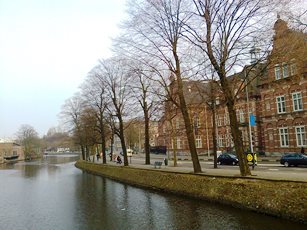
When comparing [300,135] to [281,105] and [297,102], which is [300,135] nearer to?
[297,102]

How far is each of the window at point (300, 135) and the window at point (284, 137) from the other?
1947 millimetres

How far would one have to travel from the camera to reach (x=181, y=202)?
21547mm

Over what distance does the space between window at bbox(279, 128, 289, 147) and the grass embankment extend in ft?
84.9

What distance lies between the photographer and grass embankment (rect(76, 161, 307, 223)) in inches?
588

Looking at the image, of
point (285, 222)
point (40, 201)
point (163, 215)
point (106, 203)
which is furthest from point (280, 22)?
point (40, 201)

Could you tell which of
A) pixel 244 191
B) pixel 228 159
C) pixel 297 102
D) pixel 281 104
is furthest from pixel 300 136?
pixel 244 191

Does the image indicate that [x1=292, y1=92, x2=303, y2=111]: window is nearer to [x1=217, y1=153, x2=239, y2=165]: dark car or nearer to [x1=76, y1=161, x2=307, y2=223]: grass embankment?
[x1=217, y1=153, x2=239, y2=165]: dark car

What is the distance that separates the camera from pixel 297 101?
46.4 meters

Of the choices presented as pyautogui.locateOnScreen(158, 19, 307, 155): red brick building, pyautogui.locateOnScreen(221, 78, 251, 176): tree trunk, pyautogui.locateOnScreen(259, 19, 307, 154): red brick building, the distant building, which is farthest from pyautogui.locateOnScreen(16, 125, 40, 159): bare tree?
pyautogui.locateOnScreen(221, 78, 251, 176): tree trunk

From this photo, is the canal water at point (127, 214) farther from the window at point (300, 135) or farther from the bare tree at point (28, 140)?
the bare tree at point (28, 140)

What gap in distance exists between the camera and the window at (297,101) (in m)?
45.9

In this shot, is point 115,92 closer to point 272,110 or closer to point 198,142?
point 272,110

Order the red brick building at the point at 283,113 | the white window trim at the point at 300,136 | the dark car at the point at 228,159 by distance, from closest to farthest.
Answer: the dark car at the point at 228,159
the red brick building at the point at 283,113
the white window trim at the point at 300,136

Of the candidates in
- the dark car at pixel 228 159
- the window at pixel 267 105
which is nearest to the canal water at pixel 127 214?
the dark car at pixel 228 159
